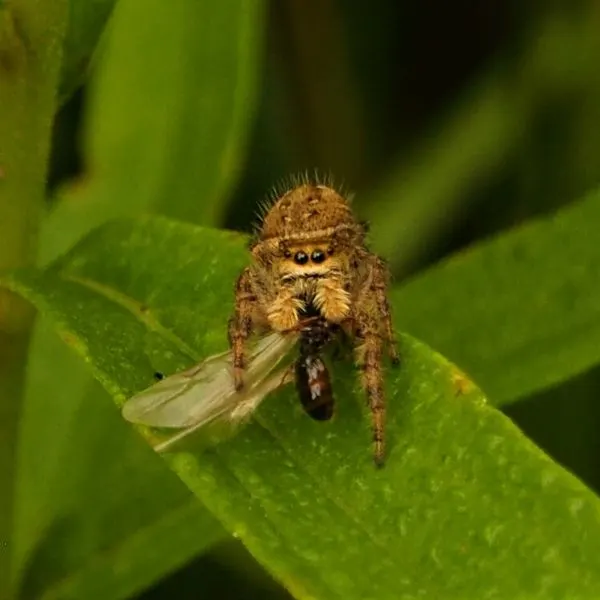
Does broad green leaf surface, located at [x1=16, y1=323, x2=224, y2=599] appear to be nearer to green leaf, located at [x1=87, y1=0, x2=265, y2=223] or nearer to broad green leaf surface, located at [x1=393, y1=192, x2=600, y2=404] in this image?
green leaf, located at [x1=87, y1=0, x2=265, y2=223]

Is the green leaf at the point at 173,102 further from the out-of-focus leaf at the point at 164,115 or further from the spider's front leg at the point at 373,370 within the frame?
the spider's front leg at the point at 373,370

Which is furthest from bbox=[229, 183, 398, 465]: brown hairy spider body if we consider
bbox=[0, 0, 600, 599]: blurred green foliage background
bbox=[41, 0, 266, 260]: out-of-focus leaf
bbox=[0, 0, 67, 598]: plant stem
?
bbox=[0, 0, 600, 599]: blurred green foliage background

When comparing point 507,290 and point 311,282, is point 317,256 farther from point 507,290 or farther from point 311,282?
point 507,290

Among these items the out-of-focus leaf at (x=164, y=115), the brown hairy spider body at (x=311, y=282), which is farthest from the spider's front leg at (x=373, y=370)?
the out-of-focus leaf at (x=164, y=115)

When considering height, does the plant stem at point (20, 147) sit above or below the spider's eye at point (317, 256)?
above

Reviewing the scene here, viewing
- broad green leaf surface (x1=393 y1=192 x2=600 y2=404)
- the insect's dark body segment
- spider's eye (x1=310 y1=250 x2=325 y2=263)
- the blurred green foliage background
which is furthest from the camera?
the blurred green foliage background

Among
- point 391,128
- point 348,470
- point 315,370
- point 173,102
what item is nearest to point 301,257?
point 315,370

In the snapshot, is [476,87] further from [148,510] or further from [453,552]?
[453,552]
